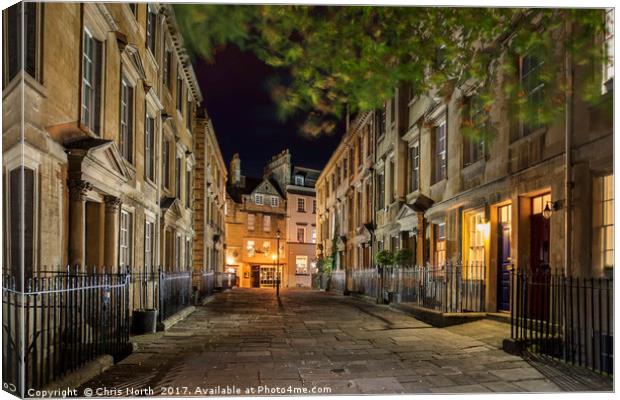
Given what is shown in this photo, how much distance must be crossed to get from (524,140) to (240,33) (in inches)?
236

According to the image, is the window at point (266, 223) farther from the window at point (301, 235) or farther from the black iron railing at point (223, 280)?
the black iron railing at point (223, 280)

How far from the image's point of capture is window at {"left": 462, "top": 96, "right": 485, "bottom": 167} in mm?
8508

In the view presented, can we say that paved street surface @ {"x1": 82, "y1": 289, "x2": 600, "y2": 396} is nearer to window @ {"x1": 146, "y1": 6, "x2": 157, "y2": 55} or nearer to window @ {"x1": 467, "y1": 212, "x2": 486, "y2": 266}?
window @ {"x1": 467, "y1": 212, "x2": 486, "y2": 266}

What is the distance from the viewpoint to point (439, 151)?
14.6m

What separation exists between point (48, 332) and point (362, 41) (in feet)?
15.4

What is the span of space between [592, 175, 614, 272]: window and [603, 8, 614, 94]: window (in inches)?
48.6

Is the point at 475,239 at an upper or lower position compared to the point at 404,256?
upper

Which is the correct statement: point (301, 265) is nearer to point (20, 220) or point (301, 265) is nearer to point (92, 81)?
point (92, 81)

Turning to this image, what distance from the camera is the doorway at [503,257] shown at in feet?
37.1

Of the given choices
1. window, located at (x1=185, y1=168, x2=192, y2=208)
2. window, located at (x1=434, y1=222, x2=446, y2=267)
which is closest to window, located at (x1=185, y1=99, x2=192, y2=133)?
window, located at (x1=185, y1=168, x2=192, y2=208)

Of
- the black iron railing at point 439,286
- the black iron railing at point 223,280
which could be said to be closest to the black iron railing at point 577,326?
the black iron railing at point 439,286

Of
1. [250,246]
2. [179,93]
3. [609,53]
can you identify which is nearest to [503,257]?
[609,53]

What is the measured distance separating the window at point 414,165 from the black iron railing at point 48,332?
10.2 metres

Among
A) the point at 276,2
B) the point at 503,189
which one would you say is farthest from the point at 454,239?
the point at 276,2
